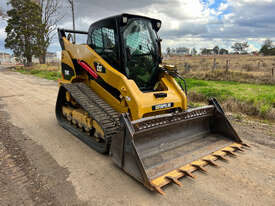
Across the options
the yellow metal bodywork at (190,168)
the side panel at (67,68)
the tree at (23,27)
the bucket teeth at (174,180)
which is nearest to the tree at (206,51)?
the tree at (23,27)

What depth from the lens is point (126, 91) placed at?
3734 millimetres

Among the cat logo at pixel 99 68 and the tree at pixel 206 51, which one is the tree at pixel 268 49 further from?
the cat logo at pixel 99 68

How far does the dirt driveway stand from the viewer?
2.71m

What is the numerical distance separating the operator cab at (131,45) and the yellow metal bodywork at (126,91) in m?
0.18

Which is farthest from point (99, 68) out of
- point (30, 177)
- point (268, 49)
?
point (268, 49)

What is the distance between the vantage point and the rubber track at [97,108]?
12.1ft

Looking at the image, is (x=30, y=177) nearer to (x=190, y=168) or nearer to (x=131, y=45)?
(x=190, y=168)

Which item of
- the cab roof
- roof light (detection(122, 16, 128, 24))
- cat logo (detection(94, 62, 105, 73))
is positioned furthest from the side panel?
roof light (detection(122, 16, 128, 24))

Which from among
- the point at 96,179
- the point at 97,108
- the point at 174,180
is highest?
the point at 97,108

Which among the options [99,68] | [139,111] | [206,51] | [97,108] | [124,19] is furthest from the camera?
[206,51]

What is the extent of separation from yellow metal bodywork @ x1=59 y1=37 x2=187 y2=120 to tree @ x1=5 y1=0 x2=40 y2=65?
28.9 m

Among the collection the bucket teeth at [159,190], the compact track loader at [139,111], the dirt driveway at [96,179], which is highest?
the compact track loader at [139,111]

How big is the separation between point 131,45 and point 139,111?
1.37 metres

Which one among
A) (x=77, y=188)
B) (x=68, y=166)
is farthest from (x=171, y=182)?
(x=68, y=166)
